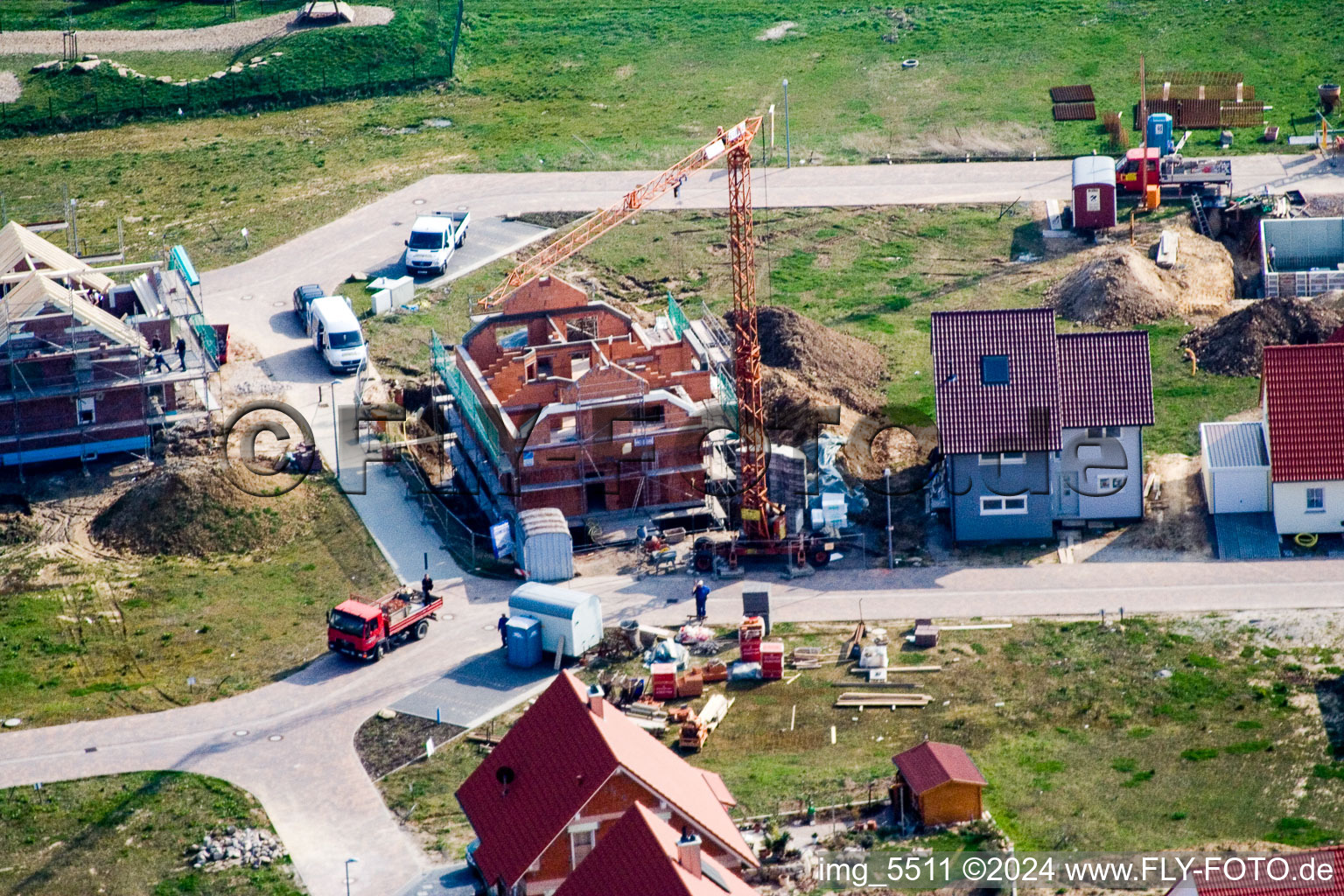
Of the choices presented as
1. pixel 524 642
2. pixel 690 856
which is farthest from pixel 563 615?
pixel 690 856

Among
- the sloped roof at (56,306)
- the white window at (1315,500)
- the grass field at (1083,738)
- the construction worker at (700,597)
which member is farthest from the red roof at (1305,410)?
the sloped roof at (56,306)

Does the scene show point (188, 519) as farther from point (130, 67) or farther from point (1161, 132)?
point (130, 67)

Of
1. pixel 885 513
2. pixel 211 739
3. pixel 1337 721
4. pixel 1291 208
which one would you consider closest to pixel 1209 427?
pixel 885 513

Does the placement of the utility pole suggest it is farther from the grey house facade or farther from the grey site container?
the grey site container

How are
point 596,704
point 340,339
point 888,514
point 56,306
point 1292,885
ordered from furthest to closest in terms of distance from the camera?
point 340,339, point 56,306, point 888,514, point 596,704, point 1292,885

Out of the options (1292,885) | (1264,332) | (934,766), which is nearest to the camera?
(1292,885)

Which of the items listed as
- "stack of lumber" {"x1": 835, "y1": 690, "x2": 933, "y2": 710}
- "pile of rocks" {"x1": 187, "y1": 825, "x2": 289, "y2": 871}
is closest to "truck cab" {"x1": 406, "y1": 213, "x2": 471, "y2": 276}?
"stack of lumber" {"x1": 835, "y1": 690, "x2": 933, "y2": 710}

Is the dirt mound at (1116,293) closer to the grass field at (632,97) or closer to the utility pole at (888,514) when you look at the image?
the utility pole at (888,514)
